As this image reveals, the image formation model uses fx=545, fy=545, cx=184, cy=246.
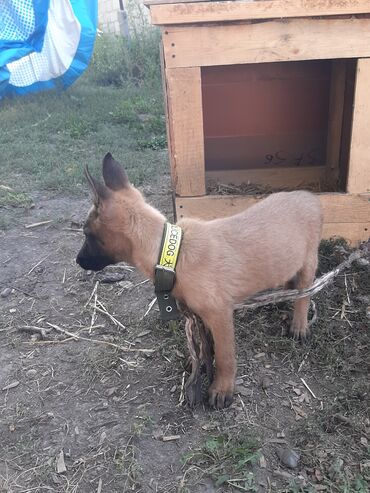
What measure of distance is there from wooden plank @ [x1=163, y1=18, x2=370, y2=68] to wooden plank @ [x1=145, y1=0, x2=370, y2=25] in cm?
7

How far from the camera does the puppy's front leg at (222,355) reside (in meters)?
2.74

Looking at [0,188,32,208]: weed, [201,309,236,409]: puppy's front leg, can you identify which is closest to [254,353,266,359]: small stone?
[201,309,236,409]: puppy's front leg

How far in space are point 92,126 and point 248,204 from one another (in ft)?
13.7

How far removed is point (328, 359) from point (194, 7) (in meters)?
2.34

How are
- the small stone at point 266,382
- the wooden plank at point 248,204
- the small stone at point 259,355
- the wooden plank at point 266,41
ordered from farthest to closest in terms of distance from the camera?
the wooden plank at point 248,204 → the wooden plank at point 266,41 → the small stone at point 259,355 → the small stone at point 266,382

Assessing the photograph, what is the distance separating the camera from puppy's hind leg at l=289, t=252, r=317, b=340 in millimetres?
3270

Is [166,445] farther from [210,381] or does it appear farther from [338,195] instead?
[338,195]

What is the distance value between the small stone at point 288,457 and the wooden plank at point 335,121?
282cm

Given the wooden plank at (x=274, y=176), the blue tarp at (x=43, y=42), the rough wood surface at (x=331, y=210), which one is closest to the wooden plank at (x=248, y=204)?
the rough wood surface at (x=331, y=210)

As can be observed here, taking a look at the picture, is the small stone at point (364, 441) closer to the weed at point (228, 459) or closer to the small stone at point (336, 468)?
the small stone at point (336, 468)

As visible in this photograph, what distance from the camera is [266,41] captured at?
3.64 m

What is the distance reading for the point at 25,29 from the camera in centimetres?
856

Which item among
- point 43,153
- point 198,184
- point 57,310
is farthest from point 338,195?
point 43,153

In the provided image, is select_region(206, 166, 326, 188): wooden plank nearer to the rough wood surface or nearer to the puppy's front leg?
the rough wood surface
